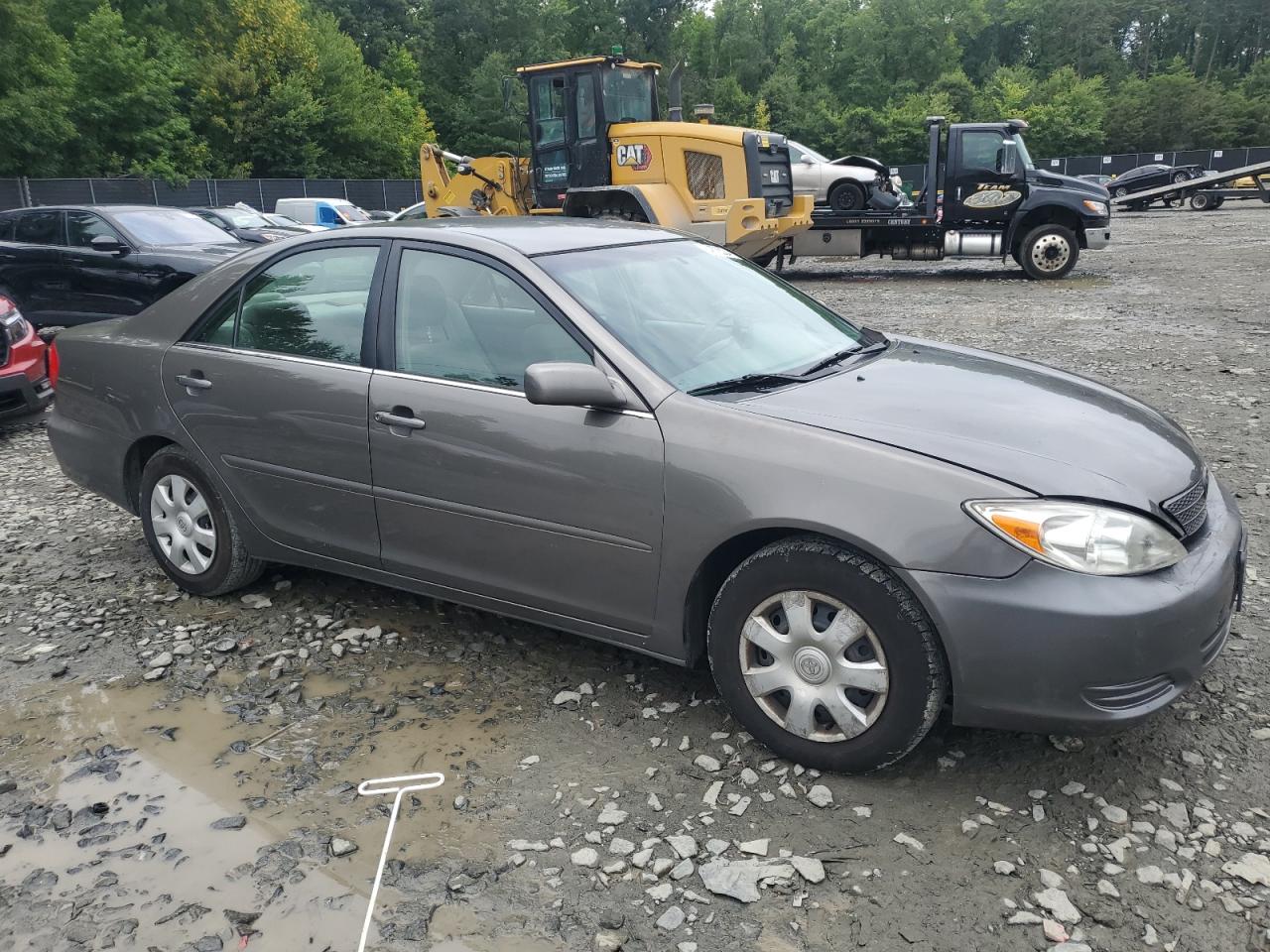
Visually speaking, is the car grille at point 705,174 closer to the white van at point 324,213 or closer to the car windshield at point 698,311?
the car windshield at point 698,311

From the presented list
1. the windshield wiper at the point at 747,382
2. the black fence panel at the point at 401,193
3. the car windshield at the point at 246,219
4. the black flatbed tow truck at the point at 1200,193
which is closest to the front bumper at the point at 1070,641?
the windshield wiper at the point at 747,382

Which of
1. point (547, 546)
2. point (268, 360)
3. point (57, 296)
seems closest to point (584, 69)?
point (57, 296)

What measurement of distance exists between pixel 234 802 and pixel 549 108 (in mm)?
13501

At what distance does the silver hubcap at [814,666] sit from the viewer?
2799mm

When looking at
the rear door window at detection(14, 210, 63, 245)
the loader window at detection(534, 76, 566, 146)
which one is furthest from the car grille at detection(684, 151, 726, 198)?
the rear door window at detection(14, 210, 63, 245)

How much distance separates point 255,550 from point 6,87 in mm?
34903

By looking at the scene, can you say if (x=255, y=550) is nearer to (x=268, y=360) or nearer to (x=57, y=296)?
(x=268, y=360)

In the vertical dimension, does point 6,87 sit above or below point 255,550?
above

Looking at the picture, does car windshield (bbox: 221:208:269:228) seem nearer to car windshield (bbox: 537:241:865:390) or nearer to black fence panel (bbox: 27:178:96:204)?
black fence panel (bbox: 27:178:96:204)

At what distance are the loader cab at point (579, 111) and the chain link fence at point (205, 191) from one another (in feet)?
46.8

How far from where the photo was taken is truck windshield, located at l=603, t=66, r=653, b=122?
14.5 metres

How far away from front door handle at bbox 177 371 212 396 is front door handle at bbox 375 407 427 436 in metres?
0.98

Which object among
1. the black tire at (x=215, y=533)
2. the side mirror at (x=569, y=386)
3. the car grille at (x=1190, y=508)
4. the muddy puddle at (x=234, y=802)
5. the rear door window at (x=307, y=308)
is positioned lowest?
the muddy puddle at (x=234, y=802)

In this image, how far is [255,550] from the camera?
414 cm
